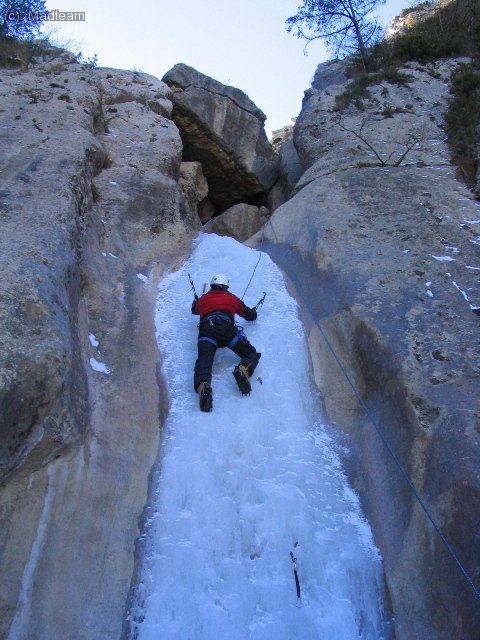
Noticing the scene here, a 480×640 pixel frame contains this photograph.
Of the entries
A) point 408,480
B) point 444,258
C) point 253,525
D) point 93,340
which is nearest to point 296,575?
point 253,525

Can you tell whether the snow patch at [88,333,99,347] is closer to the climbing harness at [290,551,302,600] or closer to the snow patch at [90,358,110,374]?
the snow patch at [90,358,110,374]

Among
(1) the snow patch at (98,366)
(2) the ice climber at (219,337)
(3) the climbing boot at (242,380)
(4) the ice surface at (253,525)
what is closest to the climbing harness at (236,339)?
(2) the ice climber at (219,337)

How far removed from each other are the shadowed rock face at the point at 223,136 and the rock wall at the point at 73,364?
4556 millimetres

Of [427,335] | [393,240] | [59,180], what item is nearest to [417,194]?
[393,240]

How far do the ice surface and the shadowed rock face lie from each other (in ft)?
29.1

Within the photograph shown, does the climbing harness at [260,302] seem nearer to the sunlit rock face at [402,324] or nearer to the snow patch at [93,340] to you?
the sunlit rock face at [402,324]

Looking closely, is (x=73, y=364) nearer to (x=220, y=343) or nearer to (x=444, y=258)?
(x=220, y=343)

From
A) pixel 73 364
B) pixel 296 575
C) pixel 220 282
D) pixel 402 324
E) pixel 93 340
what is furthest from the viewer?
pixel 220 282

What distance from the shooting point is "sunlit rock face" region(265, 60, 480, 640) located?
485 centimetres

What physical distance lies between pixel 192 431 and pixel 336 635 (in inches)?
99.8

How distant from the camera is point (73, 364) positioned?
5.75 m

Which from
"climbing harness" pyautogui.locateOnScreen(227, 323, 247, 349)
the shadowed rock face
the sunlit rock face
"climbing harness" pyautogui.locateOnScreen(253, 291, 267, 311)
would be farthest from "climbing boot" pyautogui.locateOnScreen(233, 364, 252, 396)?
the shadowed rock face

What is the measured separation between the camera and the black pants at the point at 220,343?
6.95m

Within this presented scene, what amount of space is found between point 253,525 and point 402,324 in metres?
2.94
